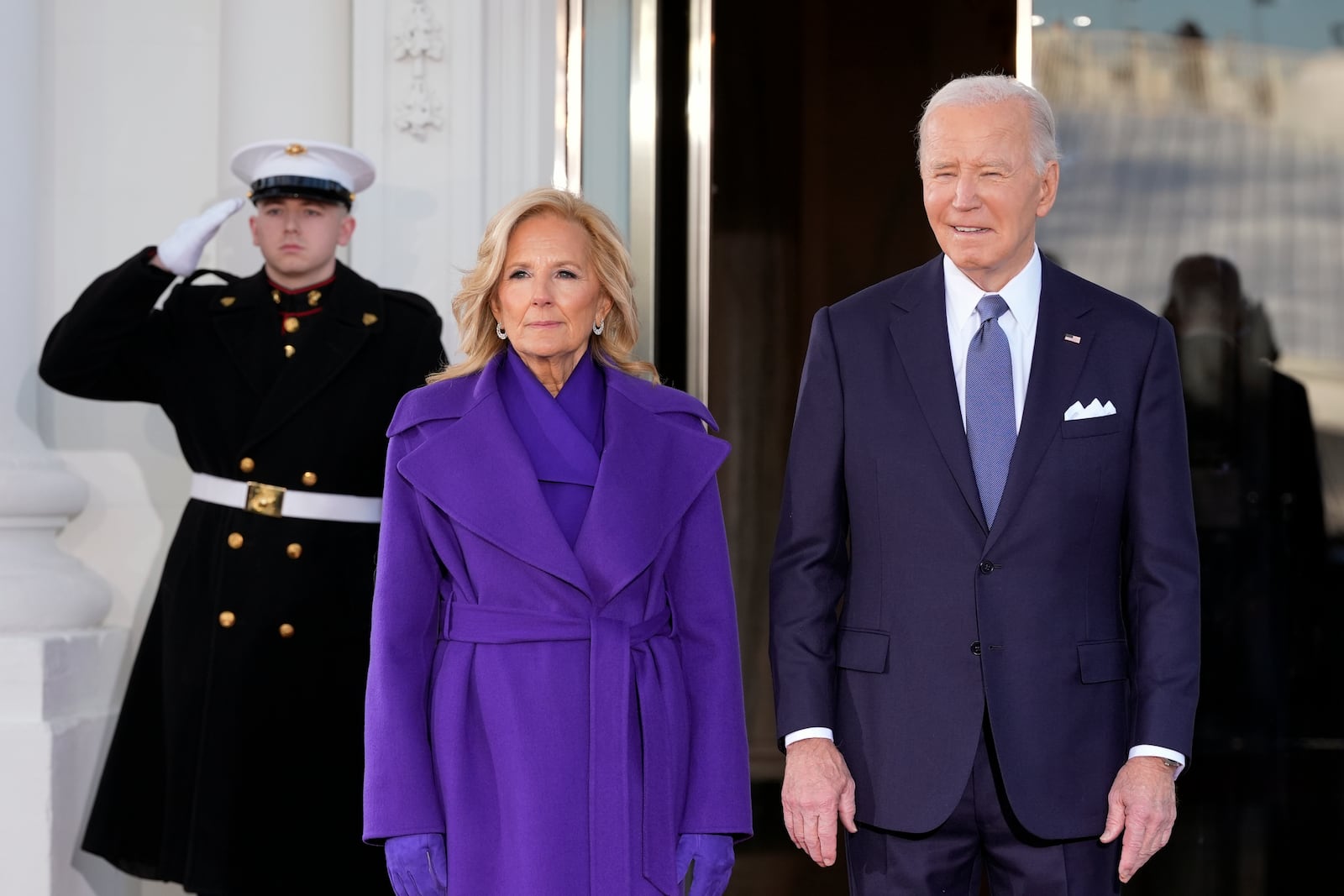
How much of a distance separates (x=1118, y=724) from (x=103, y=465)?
319cm

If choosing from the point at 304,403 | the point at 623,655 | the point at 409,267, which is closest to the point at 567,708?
the point at 623,655

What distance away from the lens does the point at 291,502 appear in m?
3.30

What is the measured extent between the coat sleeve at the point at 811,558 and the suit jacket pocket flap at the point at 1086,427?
Result: 14.1 inches

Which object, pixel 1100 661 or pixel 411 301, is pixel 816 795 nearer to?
pixel 1100 661

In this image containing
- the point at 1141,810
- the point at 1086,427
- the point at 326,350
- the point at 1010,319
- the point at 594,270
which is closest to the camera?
the point at 1141,810

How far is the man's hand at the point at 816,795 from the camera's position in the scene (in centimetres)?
222

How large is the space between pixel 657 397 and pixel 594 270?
0.25m

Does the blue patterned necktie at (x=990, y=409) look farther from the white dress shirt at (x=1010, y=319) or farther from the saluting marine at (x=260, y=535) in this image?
the saluting marine at (x=260, y=535)

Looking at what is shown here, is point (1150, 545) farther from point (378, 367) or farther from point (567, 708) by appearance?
point (378, 367)

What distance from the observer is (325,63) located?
165 inches

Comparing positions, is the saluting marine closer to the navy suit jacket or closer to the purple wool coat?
the purple wool coat

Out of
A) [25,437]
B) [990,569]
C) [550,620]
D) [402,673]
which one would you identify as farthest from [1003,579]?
[25,437]

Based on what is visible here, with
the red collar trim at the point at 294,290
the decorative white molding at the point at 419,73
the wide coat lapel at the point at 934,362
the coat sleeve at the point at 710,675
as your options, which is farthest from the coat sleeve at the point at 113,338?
the wide coat lapel at the point at 934,362

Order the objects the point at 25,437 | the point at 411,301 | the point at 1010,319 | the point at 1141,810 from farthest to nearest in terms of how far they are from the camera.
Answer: the point at 25,437 < the point at 411,301 < the point at 1010,319 < the point at 1141,810
